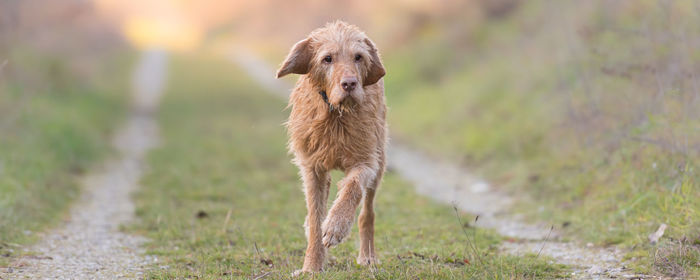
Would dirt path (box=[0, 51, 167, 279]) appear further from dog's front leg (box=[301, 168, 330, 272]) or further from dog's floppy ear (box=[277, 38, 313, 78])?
dog's floppy ear (box=[277, 38, 313, 78])

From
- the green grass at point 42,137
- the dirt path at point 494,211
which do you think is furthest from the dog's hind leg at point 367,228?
the green grass at point 42,137

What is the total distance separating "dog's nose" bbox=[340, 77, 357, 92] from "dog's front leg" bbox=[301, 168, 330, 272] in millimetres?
815

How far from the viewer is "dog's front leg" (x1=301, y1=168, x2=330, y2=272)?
491 centimetres

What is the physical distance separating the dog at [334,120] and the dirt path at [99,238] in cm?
144

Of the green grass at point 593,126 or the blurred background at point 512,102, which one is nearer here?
the green grass at point 593,126

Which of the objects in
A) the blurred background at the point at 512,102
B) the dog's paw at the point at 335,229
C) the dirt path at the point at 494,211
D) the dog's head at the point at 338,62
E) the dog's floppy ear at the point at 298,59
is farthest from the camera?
the blurred background at the point at 512,102

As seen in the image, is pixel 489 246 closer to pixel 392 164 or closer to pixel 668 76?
pixel 668 76

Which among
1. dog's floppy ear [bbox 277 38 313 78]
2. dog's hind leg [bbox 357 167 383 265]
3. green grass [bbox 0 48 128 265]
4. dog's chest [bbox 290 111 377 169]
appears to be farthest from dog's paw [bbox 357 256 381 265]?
green grass [bbox 0 48 128 265]

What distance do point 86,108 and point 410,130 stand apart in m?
7.00

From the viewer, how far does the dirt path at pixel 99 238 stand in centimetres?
503

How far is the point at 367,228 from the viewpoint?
543 cm

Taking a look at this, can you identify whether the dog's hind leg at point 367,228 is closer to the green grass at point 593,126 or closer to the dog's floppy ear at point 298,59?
the dog's floppy ear at point 298,59

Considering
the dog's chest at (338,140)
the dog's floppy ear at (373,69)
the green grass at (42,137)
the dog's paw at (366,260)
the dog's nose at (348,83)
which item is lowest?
the dog's paw at (366,260)

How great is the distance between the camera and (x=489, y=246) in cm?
595
